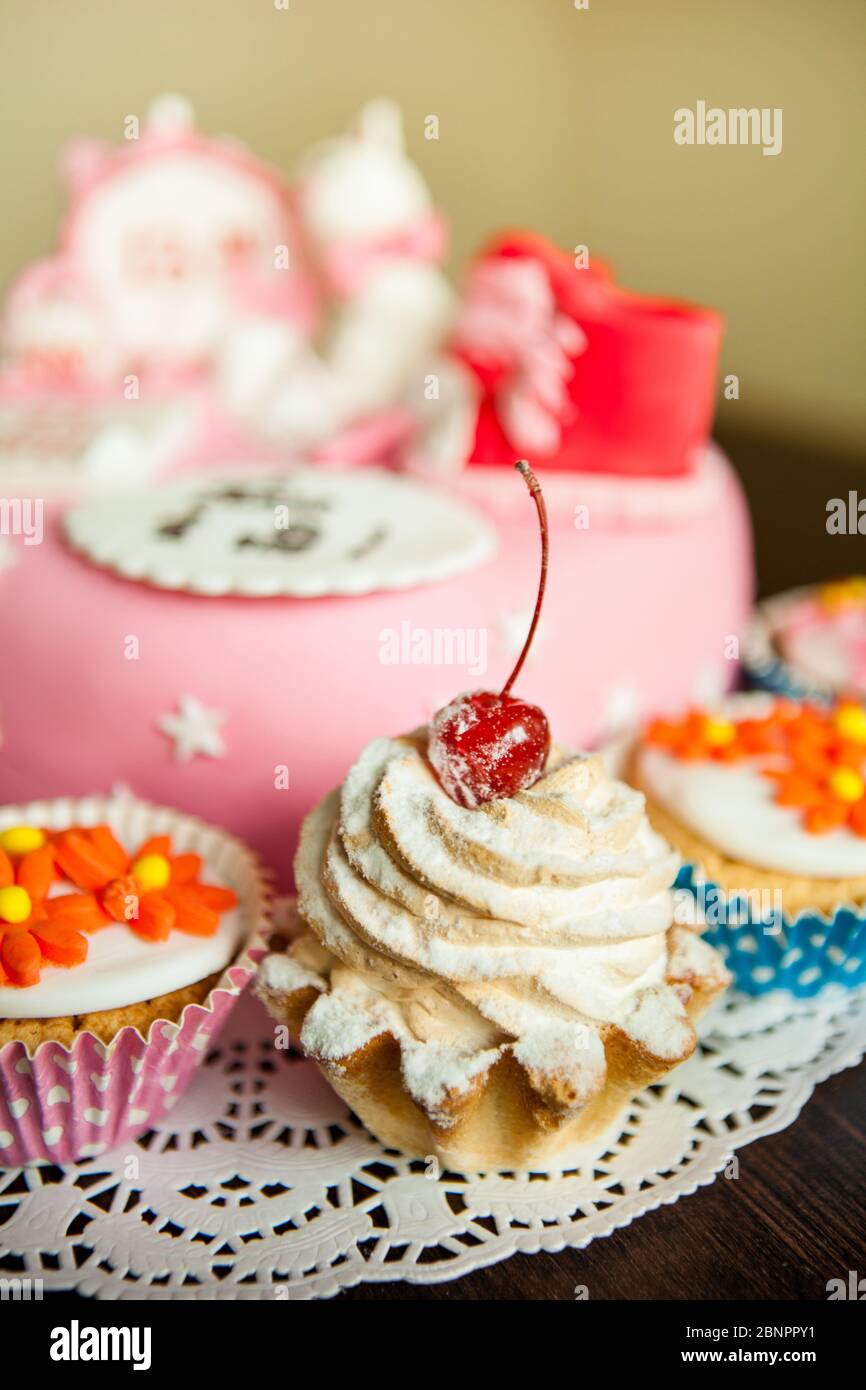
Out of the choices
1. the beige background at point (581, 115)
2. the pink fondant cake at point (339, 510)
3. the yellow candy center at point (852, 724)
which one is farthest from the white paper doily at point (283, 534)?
the beige background at point (581, 115)

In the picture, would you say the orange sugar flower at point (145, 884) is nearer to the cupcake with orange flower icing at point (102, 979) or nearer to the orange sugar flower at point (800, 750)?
the cupcake with orange flower icing at point (102, 979)

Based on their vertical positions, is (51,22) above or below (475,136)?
above

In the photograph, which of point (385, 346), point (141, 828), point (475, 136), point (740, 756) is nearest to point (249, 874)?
point (141, 828)

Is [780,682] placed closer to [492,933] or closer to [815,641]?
[815,641]

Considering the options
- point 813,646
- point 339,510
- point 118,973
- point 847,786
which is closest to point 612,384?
point 339,510

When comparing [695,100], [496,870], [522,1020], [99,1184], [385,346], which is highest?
[695,100]

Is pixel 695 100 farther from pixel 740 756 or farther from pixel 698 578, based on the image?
pixel 740 756

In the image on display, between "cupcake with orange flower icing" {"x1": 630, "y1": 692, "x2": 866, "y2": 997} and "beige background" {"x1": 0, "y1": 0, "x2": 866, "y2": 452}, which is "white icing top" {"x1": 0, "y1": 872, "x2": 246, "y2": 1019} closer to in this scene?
"cupcake with orange flower icing" {"x1": 630, "y1": 692, "x2": 866, "y2": 997}
